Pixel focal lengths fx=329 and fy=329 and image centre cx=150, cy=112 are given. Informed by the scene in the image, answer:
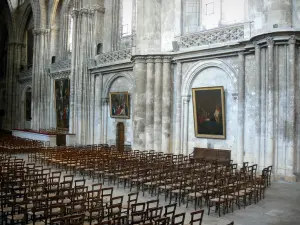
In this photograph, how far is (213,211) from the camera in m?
9.69

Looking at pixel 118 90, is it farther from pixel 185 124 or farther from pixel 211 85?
pixel 211 85

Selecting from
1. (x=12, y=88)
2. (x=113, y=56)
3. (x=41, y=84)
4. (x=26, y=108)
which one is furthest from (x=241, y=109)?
(x=12, y=88)

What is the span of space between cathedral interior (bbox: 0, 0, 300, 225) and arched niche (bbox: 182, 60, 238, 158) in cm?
7

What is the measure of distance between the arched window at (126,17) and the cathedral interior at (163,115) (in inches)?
4.1

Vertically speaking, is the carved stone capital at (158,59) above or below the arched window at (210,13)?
below

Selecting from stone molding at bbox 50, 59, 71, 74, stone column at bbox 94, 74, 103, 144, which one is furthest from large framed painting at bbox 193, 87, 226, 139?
stone molding at bbox 50, 59, 71, 74

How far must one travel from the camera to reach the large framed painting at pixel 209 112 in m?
18.7

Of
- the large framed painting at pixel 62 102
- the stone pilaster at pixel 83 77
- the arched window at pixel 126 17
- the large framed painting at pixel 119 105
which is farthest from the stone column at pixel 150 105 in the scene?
the large framed painting at pixel 62 102

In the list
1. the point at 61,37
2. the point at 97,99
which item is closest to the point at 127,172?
the point at 97,99

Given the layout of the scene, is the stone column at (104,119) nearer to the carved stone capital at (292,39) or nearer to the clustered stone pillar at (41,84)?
the clustered stone pillar at (41,84)

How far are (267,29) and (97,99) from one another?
16300mm

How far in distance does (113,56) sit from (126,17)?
348cm

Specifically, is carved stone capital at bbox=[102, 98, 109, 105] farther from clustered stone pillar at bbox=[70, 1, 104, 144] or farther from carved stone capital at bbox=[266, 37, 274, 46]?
carved stone capital at bbox=[266, 37, 274, 46]

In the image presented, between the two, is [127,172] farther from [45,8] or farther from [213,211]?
[45,8]
